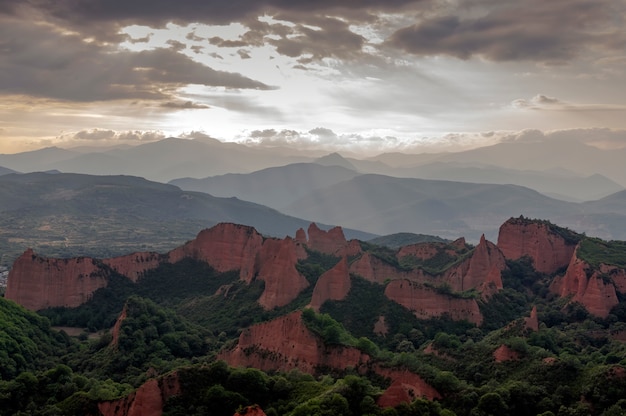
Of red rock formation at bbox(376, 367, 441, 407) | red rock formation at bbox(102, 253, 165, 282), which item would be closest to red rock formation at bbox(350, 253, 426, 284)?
red rock formation at bbox(102, 253, 165, 282)

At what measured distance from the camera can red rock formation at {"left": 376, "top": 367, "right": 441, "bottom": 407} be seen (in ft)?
115

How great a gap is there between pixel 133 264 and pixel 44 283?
11.4 m

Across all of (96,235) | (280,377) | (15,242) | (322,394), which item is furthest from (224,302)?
(96,235)

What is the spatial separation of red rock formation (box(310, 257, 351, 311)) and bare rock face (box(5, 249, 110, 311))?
28011 millimetres

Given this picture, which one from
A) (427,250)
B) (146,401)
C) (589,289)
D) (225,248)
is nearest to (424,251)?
(427,250)

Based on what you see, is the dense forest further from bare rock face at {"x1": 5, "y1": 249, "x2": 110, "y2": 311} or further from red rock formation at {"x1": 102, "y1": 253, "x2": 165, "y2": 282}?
bare rock face at {"x1": 5, "y1": 249, "x2": 110, "y2": 311}

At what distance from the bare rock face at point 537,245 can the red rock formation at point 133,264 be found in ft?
145

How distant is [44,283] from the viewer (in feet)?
242

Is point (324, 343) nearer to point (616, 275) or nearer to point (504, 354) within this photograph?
point (504, 354)

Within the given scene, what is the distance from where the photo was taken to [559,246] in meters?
85.1

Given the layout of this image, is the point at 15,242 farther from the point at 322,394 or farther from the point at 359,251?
the point at 322,394

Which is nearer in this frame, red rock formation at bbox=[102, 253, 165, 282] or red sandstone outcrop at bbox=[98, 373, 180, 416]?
red sandstone outcrop at bbox=[98, 373, 180, 416]

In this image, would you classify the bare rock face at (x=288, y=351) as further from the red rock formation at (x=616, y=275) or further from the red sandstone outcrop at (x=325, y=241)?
the red sandstone outcrop at (x=325, y=241)

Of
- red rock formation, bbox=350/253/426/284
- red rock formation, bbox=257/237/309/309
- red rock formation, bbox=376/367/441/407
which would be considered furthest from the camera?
red rock formation, bbox=350/253/426/284
